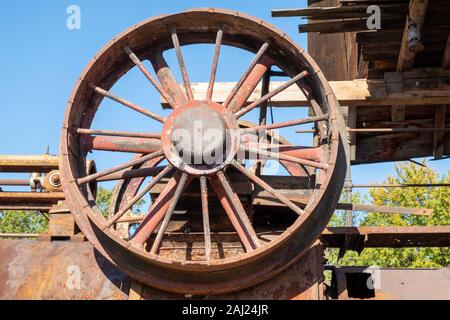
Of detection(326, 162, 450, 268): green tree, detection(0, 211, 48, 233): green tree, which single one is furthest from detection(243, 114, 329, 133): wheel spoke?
detection(0, 211, 48, 233): green tree

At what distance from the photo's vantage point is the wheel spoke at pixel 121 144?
19.8 ft

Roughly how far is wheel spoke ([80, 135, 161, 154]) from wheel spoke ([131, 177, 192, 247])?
0.58 meters

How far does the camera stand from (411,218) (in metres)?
27.3

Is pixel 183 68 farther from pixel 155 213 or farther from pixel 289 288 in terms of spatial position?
pixel 289 288

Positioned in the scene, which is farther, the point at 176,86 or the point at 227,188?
the point at 176,86

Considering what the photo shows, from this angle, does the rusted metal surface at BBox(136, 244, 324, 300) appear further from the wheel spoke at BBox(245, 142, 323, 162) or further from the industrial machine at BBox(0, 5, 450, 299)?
the wheel spoke at BBox(245, 142, 323, 162)

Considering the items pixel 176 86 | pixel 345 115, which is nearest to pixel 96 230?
pixel 176 86

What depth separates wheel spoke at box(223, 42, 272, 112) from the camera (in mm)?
5578

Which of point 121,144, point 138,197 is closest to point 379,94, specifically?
point 121,144

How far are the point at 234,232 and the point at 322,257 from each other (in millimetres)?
824

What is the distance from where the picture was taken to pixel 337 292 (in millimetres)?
5699
